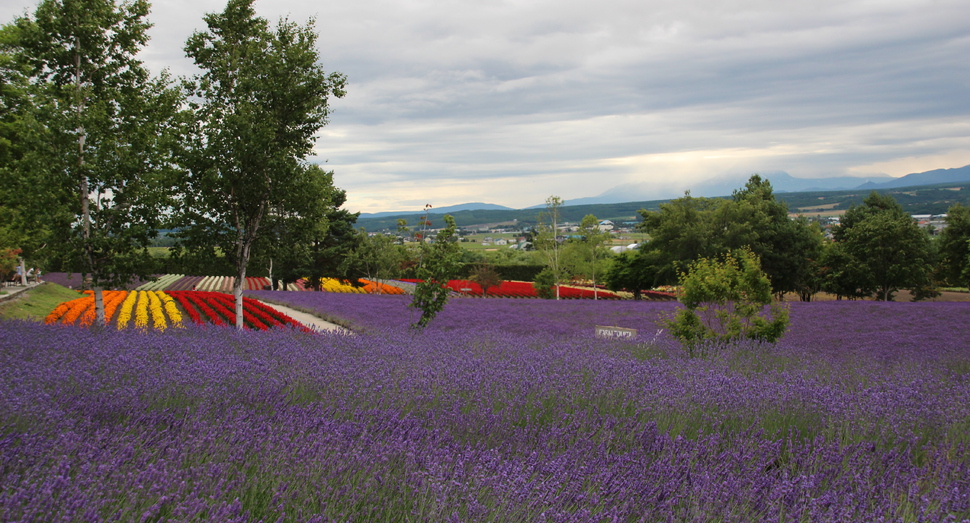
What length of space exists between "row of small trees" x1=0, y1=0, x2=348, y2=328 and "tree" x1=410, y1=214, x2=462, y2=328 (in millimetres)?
2776

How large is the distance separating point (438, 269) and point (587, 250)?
91.0 ft

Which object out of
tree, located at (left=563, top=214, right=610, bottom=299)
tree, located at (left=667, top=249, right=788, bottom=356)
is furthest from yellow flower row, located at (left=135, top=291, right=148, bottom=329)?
tree, located at (left=563, top=214, right=610, bottom=299)

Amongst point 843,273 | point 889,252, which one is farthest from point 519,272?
point 889,252

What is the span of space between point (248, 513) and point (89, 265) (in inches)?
434

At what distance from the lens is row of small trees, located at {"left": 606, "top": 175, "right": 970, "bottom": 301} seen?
30.0 metres

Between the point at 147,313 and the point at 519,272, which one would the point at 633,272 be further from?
the point at 147,313

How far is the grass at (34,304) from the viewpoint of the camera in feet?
48.4

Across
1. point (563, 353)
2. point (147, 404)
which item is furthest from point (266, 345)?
point (563, 353)

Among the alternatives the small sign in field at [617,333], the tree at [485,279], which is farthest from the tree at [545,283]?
the small sign in field at [617,333]

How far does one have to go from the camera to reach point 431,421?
4020mm

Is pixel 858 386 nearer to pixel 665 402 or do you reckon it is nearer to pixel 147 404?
pixel 665 402

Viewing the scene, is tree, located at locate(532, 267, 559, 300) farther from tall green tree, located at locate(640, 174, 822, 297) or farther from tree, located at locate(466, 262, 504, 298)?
tall green tree, located at locate(640, 174, 822, 297)

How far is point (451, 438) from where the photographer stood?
145 inches

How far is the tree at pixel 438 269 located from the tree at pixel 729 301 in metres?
4.74
